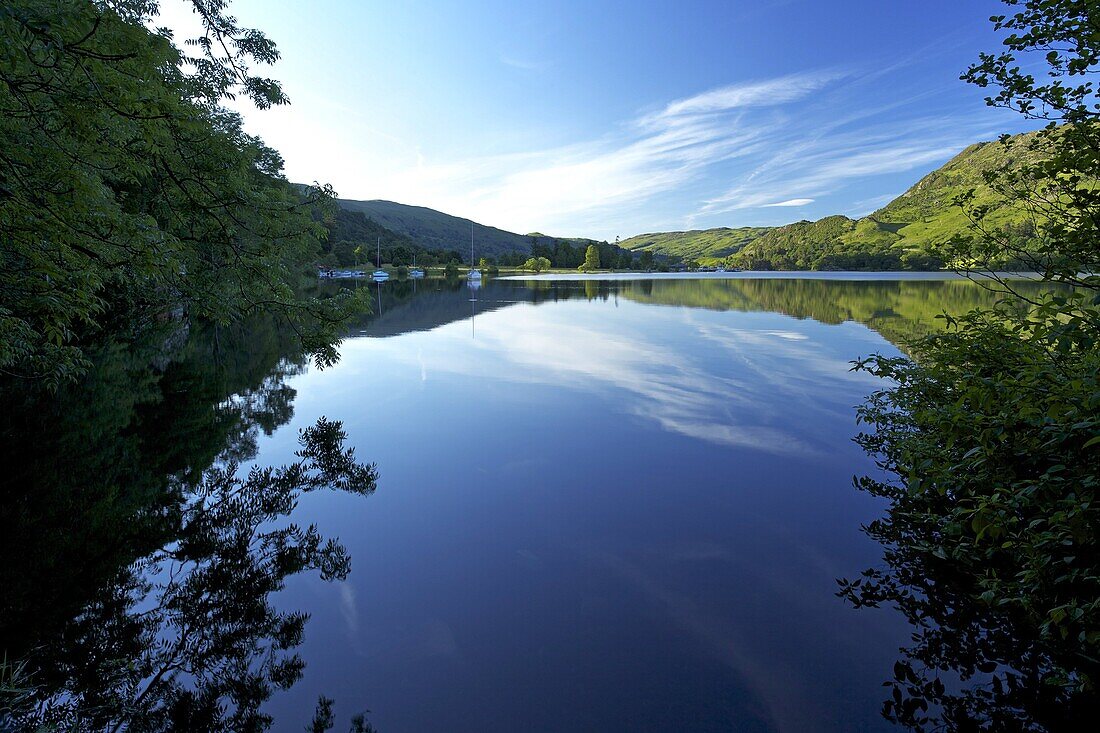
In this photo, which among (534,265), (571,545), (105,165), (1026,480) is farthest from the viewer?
(534,265)

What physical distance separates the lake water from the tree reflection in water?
19 cm

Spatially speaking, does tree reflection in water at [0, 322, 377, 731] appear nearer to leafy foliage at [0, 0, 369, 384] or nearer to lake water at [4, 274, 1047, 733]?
lake water at [4, 274, 1047, 733]

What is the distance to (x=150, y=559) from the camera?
773cm

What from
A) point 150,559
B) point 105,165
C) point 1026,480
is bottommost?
point 150,559

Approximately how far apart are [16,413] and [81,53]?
15.4 m

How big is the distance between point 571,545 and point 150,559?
6214 millimetres

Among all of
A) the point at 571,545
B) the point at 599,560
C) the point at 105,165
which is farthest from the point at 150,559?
the point at 599,560

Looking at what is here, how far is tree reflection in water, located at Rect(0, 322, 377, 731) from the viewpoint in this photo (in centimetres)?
520

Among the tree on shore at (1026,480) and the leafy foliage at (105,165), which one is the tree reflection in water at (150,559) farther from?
the tree on shore at (1026,480)

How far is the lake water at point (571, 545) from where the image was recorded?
5.25 metres

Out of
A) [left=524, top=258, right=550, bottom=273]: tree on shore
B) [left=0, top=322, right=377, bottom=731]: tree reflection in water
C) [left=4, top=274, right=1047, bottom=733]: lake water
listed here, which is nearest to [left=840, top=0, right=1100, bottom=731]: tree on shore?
[left=4, top=274, right=1047, bottom=733]: lake water

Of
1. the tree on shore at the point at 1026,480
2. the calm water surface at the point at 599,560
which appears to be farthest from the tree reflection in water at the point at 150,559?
the tree on shore at the point at 1026,480

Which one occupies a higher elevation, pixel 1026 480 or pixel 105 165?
pixel 105 165

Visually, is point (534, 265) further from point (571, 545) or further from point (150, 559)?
point (150, 559)
